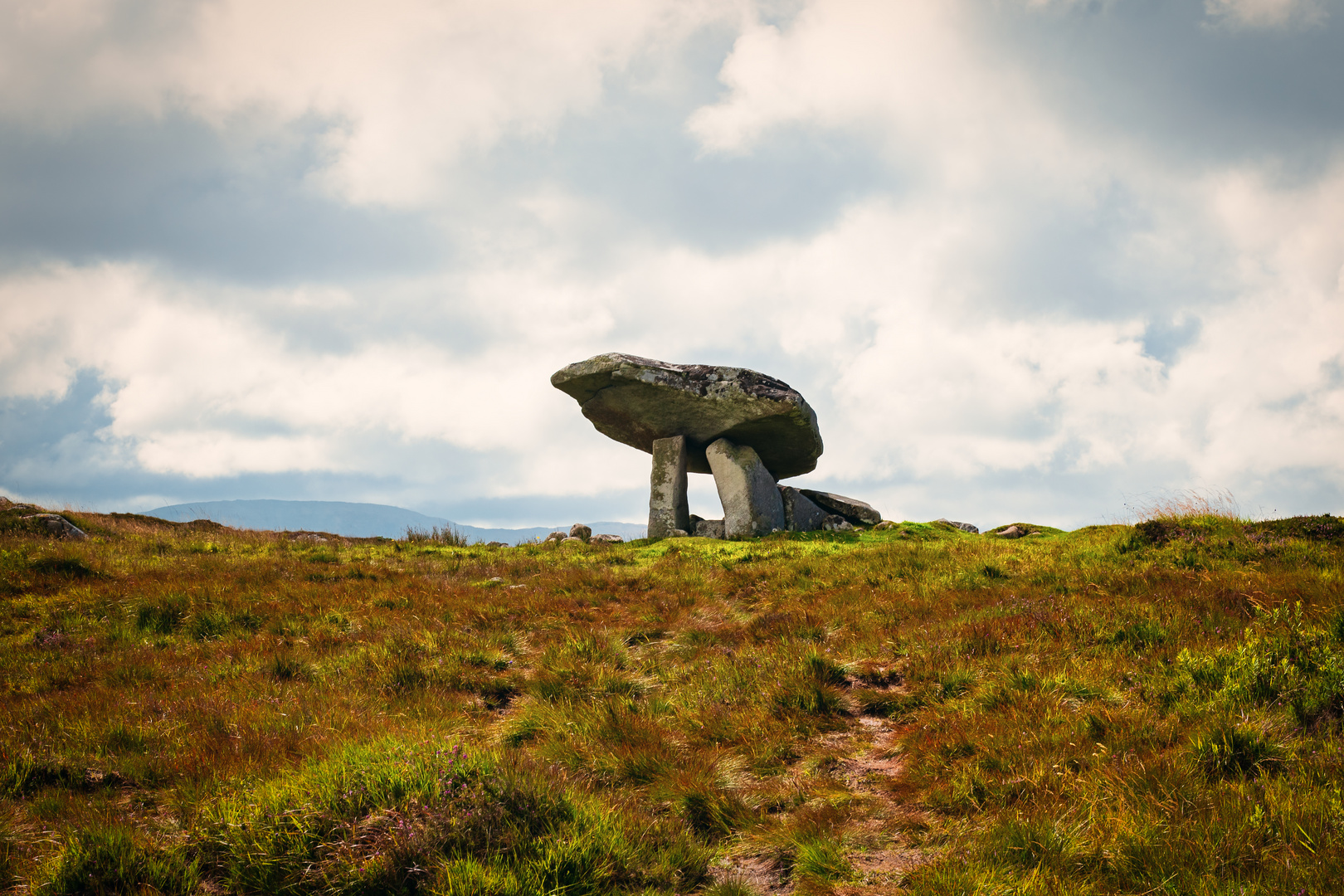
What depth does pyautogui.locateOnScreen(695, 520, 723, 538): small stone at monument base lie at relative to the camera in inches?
787

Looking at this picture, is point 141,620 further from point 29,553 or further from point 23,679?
point 29,553

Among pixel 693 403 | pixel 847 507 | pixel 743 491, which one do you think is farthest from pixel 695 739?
pixel 847 507

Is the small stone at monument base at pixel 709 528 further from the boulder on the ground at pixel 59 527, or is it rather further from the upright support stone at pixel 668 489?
the boulder on the ground at pixel 59 527

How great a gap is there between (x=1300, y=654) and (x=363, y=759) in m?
6.20

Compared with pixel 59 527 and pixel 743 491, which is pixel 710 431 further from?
pixel 59 527

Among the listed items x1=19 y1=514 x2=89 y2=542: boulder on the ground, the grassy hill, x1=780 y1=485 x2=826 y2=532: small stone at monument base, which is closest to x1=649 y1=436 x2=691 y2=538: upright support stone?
x1=780 y1=485 x2=826 y2=532: small stone at monument base

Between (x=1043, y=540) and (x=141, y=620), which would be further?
(x=1043, y=540)

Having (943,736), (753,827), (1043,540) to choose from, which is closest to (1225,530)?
(1043,540)

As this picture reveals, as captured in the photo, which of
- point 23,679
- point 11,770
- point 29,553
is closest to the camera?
point 11,770

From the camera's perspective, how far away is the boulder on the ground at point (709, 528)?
1998 centimetres

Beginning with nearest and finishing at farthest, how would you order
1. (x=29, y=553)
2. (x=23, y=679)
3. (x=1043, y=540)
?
(x=23, y=679), (x=29, y=553), (x=1043, y=540)

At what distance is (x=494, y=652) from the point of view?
23.7 ft

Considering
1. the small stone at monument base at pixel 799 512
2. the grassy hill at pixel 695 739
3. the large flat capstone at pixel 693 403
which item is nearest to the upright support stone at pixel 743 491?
the small stone at monument base at pixel 799 512

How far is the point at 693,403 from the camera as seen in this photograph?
19.3 metres
